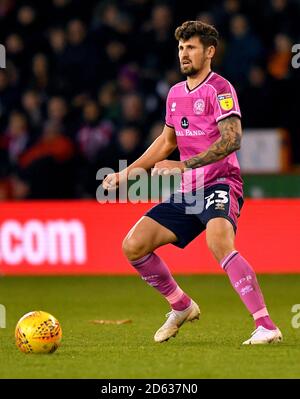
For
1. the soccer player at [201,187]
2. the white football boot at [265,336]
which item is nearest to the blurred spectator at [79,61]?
the soccer player at [201,187]

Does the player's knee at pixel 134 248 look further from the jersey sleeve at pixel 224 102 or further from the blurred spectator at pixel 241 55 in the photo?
the blurred spectator at pixel 241 55

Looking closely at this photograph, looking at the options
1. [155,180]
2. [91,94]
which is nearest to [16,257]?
[155,180]

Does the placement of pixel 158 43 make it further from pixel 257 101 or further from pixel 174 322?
pixel 174 322

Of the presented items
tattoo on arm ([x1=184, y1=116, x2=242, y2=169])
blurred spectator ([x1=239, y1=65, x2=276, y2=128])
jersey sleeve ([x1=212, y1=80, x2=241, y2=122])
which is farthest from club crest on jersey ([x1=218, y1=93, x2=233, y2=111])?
blurred spectator ([x1=239, y1=65, x2=276, y2=128])

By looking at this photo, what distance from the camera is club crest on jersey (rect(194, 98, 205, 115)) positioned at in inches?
326

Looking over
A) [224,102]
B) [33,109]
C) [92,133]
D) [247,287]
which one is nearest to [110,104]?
[92,133]

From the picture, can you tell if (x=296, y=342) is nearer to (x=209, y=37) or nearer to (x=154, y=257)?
(x=154, y=257)

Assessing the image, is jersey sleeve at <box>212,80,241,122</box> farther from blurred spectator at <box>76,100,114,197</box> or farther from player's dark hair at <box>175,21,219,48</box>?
blurred spectator at <box>76,100,114,197</box>

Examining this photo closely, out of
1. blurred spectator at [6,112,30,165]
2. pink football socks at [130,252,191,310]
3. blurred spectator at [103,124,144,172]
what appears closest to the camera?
pink football socks at [130,252,191,310]

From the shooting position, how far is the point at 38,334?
7.74m

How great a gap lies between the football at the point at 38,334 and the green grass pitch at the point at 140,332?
78mm

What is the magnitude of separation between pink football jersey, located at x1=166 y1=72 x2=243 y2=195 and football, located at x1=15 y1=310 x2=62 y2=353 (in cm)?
148

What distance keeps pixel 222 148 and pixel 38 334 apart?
178 centimetres

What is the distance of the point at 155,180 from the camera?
14.1 meters
